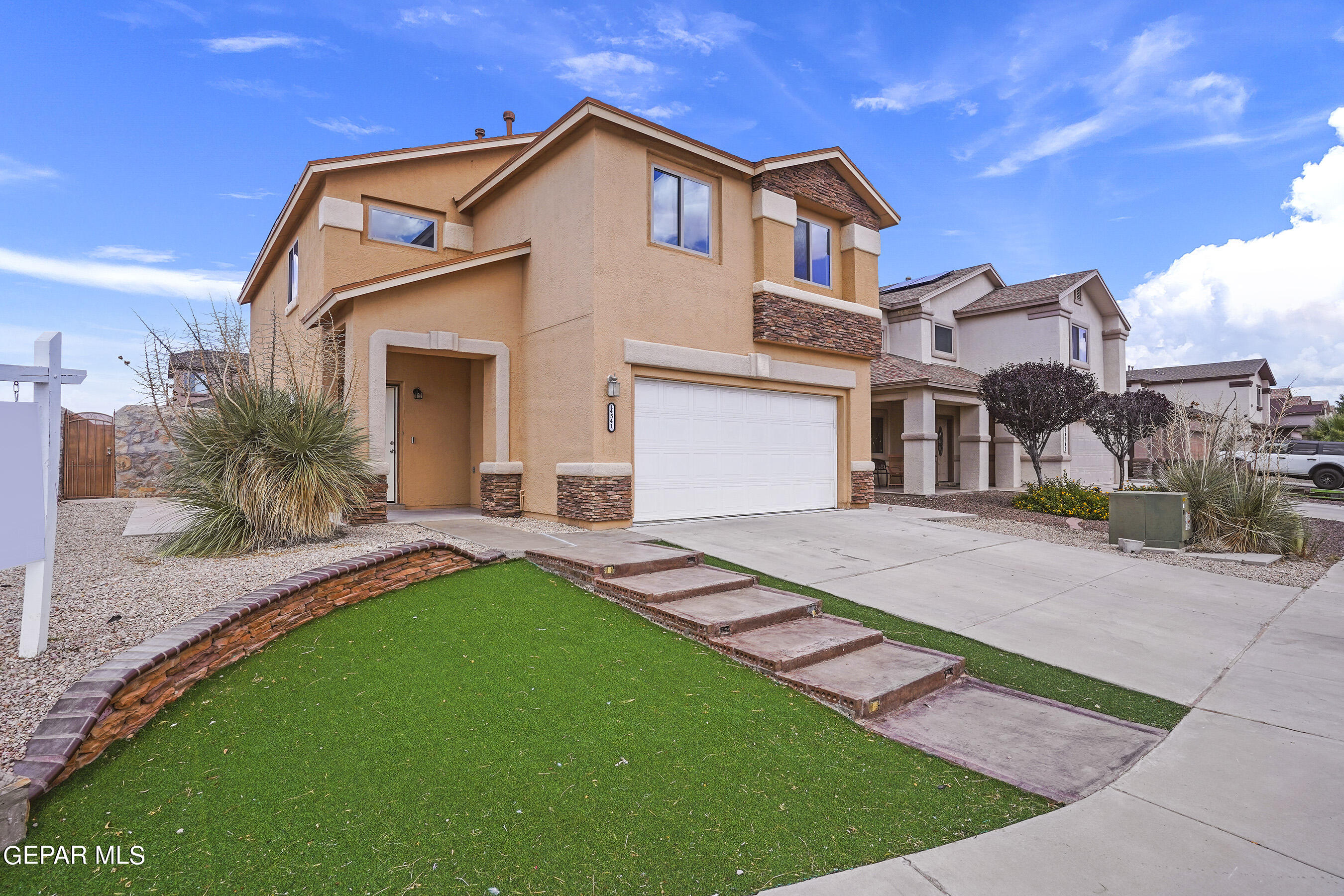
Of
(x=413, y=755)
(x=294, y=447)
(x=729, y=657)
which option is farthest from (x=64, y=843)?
(x=294, y=447)

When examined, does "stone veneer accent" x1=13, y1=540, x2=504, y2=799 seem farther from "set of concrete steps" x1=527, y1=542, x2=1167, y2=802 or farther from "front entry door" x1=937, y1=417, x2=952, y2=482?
"front entry door" x1=937, y1=417, x2=952, y2=482

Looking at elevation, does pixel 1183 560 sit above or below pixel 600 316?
below

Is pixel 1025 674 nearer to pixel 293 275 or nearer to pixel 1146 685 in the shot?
pixel 1146 685

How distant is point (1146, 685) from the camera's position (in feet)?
16.6

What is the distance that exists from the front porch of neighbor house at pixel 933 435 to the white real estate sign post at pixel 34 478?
1594 cm

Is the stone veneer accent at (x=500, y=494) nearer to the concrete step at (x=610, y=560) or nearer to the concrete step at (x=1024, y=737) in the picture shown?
the concrete step at (x=610, y=560)

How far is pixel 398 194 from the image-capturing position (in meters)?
13.1

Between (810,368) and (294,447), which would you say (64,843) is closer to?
(294,447)

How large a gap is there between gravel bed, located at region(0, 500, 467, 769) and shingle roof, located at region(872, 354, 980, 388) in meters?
13.1

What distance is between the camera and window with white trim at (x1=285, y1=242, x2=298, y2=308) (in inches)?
569

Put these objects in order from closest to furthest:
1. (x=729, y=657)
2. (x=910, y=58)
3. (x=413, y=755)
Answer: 1. (x=413, y=755)
2. (x=729, y=657)
3. (x=910, y=58)

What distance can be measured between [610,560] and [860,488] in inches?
333

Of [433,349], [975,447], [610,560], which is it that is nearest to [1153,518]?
[610,560]

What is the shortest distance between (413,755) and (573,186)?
9.26 meters
